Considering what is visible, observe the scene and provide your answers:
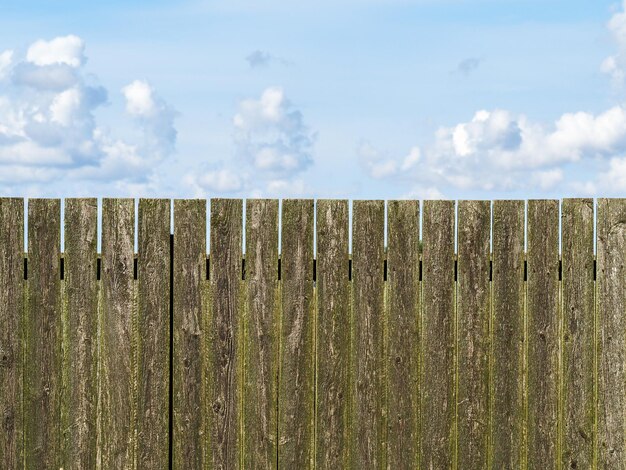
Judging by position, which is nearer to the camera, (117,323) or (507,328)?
(117,323)

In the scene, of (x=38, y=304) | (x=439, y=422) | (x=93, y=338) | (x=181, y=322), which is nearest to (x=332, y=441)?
(x=439, y=422)

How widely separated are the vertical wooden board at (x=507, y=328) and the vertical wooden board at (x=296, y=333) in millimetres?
1467

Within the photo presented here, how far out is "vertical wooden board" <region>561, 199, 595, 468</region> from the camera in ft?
22.7

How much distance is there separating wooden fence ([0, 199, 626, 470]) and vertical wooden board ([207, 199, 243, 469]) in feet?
0.05

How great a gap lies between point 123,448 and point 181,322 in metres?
1.11

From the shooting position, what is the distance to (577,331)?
6.94 m

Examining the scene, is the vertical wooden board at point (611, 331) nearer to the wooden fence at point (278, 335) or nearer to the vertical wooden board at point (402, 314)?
the wooden fence at point (278, 335)

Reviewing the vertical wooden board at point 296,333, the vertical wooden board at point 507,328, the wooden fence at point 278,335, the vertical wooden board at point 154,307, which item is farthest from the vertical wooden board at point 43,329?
the vertical wooden board at point 507,328

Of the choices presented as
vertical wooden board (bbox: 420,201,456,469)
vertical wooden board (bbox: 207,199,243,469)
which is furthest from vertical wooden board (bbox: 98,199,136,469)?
vertical wooden board (bbox: 420,201,456,469)

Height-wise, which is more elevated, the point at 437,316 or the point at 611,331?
the point at 437,316

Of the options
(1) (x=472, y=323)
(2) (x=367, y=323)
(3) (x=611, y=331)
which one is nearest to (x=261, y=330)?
(2) (x=367, y=323)

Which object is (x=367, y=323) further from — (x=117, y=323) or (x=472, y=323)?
(x=117, y=323)

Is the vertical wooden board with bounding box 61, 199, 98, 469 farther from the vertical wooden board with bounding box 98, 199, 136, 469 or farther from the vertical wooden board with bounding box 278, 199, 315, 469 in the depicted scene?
the vertical wooden board with bounding box 278, 199, 315, 469

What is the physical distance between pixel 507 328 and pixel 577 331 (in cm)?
59
